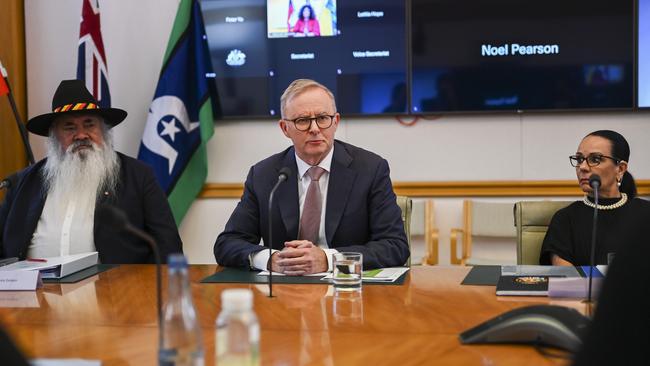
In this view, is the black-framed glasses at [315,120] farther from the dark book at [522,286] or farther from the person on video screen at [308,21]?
the person on video screen at [308,21]

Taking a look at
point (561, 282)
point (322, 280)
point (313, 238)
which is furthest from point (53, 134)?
point (561, 282)

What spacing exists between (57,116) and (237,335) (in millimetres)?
2931

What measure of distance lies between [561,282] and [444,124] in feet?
9.35

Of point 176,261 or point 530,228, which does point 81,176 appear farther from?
point 176,261

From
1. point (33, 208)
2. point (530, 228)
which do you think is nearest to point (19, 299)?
point (33, 208)

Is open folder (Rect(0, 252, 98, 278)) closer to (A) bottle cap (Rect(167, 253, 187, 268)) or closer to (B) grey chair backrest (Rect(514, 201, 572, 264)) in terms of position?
(A) bottle cap (Rect(167, 253, 187, 268))

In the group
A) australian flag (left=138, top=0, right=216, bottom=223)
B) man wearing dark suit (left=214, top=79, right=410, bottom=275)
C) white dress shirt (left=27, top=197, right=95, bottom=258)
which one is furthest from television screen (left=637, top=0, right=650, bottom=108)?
white dress shirt (left=27, top=197, right=95, bottom=258)

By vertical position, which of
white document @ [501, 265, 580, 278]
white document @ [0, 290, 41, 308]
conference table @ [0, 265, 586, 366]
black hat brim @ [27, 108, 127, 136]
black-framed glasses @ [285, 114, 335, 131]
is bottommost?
white document @ [0, 290, 41, 308]

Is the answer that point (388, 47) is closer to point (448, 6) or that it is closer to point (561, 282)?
point (448, 6)

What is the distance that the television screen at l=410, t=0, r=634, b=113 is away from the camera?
484 centimetres

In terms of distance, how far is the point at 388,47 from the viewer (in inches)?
198

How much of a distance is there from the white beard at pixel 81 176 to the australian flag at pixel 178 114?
3.85 feet

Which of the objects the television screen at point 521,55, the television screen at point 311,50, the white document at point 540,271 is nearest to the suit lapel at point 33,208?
the television screen at point 311,50

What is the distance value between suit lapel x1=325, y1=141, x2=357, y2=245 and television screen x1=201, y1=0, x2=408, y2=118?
172 cm
